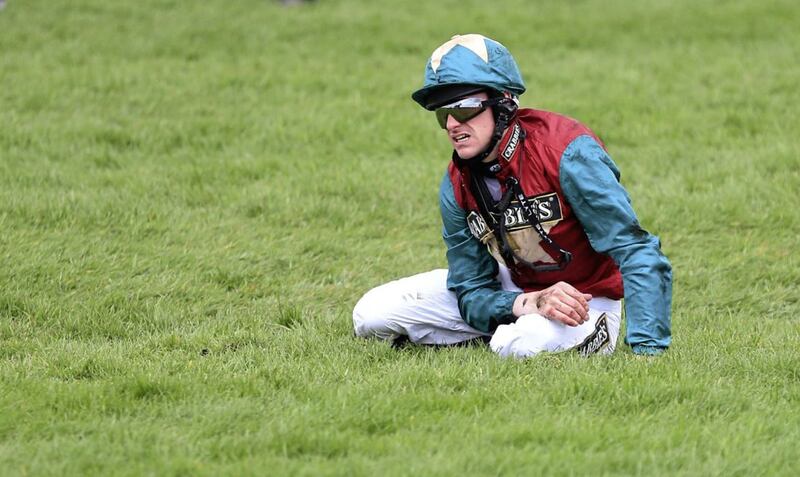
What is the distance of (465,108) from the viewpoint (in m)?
5.98

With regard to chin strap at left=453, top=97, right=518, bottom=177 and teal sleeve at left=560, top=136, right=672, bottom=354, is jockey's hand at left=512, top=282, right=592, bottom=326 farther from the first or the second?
chin strap at left=453, top=97, right=518, bottom=177

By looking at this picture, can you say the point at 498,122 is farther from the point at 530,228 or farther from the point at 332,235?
the point at 332,235

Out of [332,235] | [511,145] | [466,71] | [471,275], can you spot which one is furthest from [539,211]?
[332,235]

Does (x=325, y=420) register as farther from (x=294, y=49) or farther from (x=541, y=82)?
(x=294, y=49)

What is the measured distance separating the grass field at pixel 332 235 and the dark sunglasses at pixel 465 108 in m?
1.15

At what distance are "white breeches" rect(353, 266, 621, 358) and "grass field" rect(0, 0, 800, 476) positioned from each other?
17 centimetres

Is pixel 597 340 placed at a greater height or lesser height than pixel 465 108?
lesser

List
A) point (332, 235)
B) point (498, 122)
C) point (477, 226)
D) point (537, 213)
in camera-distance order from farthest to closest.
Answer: point (332, 235)
point (477, 226)
point (537, 213)
point (498, 122)

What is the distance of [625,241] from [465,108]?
0.96m

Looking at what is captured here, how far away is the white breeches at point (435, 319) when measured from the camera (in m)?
6.19

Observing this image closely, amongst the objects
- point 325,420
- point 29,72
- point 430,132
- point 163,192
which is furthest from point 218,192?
point 325,420

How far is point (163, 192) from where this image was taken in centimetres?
972

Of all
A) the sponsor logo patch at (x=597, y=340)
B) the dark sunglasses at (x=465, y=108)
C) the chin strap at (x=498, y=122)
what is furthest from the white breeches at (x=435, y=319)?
the dark sunglasses at (x=465, y=108)

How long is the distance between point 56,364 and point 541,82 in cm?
733
